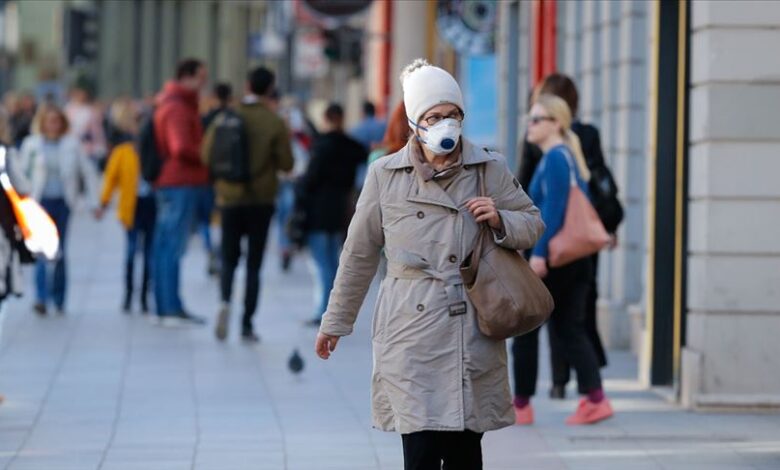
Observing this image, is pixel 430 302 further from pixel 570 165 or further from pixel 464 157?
pixel 570 165

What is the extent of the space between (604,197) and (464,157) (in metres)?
4.20

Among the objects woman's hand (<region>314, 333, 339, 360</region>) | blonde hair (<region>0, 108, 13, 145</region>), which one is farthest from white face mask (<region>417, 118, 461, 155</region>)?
blonde hair (<region>0, 108, 13, 145</region>)

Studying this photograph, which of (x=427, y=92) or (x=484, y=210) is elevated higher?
(x=427, y=92)

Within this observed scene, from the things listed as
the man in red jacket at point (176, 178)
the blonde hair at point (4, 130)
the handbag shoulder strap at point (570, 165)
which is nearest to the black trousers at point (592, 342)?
the handbag shoulder strap at point (570, 165)

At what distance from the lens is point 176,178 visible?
16.2m

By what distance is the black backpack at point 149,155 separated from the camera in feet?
53.4

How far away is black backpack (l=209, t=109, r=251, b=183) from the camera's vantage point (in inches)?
590

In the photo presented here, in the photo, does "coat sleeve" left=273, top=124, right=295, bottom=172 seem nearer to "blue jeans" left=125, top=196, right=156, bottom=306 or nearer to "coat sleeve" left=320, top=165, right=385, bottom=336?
"blue jeans" left=125, top=196, right=156, bottom=306

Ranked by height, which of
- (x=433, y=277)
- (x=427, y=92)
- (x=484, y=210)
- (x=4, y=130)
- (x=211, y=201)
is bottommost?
(x=211, y=201)

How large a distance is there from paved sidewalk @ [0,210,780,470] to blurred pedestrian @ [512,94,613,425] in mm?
166

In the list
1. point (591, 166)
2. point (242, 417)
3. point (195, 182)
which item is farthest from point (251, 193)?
point (591, 166)

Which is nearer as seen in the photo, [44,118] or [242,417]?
[242,417]

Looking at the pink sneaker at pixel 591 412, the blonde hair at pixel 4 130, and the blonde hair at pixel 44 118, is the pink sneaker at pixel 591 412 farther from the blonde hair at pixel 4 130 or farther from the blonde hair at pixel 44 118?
the blonde hair at pixel 44 118

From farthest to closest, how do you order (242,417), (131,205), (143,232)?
1. (143,232)
2. (131,205)
3. (242,417)
